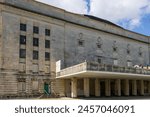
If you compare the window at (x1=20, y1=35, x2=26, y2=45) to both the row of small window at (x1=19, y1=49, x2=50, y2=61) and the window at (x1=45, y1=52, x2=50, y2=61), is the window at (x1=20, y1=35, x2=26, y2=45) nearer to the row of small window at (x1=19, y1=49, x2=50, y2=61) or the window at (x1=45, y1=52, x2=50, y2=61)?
the row of small window at (x1=19, y1=49, x2=50, y2=61)

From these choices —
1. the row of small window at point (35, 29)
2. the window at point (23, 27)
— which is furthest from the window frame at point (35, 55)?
the window at point (23, 27)

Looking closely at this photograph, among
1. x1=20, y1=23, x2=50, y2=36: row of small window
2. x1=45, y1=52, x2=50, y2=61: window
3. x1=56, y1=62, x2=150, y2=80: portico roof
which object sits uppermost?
x1=20, y1=23, x2=50, y2=36: row of small window

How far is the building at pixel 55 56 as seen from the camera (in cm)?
3466

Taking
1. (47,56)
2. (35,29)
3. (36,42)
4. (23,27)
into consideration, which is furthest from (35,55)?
(23,27)

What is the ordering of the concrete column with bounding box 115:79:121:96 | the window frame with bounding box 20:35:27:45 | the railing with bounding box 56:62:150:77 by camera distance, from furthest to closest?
the concrete column with bounding box 115:79:121:96
the window frame with bounding box 20:35:27:45
the railing with bounding box 56:62:150:77

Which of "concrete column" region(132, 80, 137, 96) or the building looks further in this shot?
"concrete column" region(132, 80, 137, 96)

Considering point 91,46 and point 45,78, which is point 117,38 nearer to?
point 91,46

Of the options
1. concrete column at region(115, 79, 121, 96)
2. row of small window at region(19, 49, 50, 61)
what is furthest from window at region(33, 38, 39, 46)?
concrete column at region(115, 79, 121, 96)

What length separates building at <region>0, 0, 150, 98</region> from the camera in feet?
114

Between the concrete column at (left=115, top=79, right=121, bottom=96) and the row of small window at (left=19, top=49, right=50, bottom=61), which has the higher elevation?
the row of small window at (left=19, top=49, right=50, bottom=61)

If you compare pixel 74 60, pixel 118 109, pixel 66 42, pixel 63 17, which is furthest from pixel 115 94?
pixel 118 109

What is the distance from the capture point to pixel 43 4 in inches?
1586

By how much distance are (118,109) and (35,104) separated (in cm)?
316

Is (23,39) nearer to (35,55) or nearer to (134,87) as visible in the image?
(35,55)
